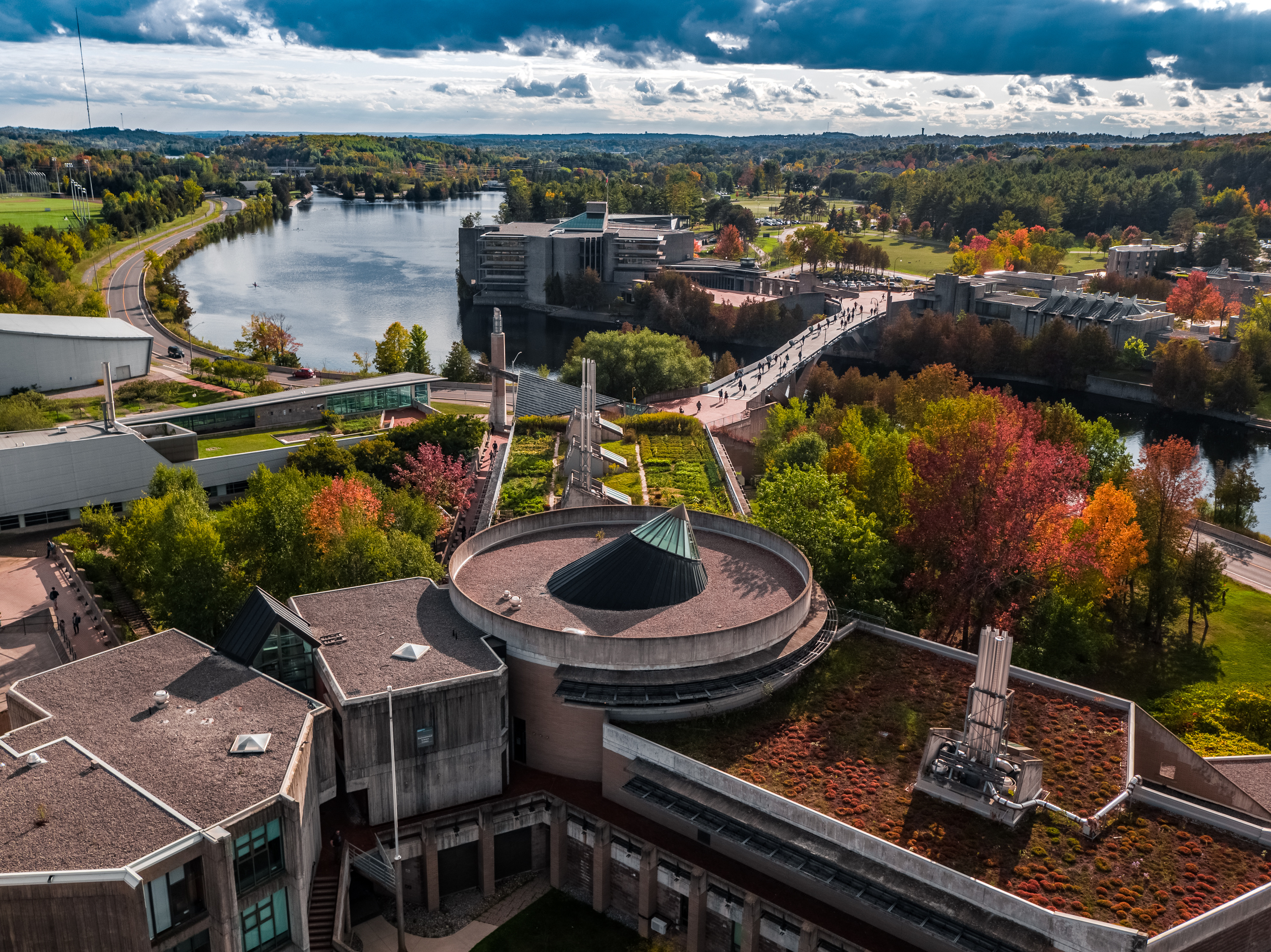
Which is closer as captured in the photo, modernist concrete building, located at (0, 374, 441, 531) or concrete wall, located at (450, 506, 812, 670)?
concrete wall, located at (450, 506, 812, 670)

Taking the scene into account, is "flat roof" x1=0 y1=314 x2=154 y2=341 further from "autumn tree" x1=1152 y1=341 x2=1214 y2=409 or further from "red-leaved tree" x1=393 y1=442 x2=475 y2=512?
"autumn tree" x1=1152 y1=341 x2=1214 y2=409

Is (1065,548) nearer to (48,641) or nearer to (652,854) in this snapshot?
(652,854)

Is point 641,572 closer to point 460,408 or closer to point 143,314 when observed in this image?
point 460,408

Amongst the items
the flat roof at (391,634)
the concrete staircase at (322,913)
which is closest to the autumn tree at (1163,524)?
the flat roof at (391,634)

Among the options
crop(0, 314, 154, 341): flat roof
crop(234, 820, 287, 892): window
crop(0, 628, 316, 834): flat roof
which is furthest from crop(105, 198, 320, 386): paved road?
crop(234, 820, 287, 892): window

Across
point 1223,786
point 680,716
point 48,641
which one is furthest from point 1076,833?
point 48,641

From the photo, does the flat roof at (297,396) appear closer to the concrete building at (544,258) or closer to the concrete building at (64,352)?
the concrete building at (64,352)
